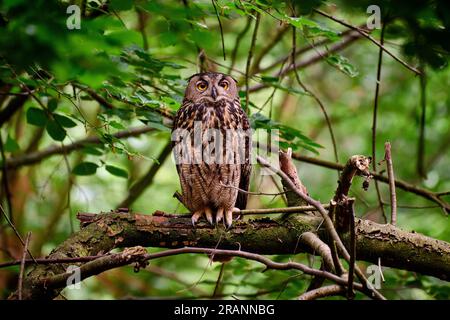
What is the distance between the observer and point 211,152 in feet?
9.94

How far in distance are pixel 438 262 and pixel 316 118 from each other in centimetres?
406

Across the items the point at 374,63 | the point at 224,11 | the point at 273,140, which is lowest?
the point at 273,140

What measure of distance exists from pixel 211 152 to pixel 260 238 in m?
0.64

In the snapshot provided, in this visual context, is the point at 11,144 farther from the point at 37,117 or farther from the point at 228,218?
the point at 228,218

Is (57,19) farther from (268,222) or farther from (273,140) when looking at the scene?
(273,140)

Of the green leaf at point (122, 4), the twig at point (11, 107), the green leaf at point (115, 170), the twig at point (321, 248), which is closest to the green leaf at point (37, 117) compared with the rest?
the green leaf at point (115, 170)

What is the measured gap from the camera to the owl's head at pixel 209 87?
328 cm

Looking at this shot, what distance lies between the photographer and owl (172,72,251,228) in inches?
120

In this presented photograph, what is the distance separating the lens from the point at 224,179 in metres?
3.07

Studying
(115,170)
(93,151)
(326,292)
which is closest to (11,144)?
(93,151)

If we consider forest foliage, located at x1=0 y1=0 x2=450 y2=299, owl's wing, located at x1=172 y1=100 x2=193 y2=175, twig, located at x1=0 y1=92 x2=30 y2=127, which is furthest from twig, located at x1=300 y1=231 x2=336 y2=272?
twig, located at x1=0 y1=92 x2=30 y2=127
